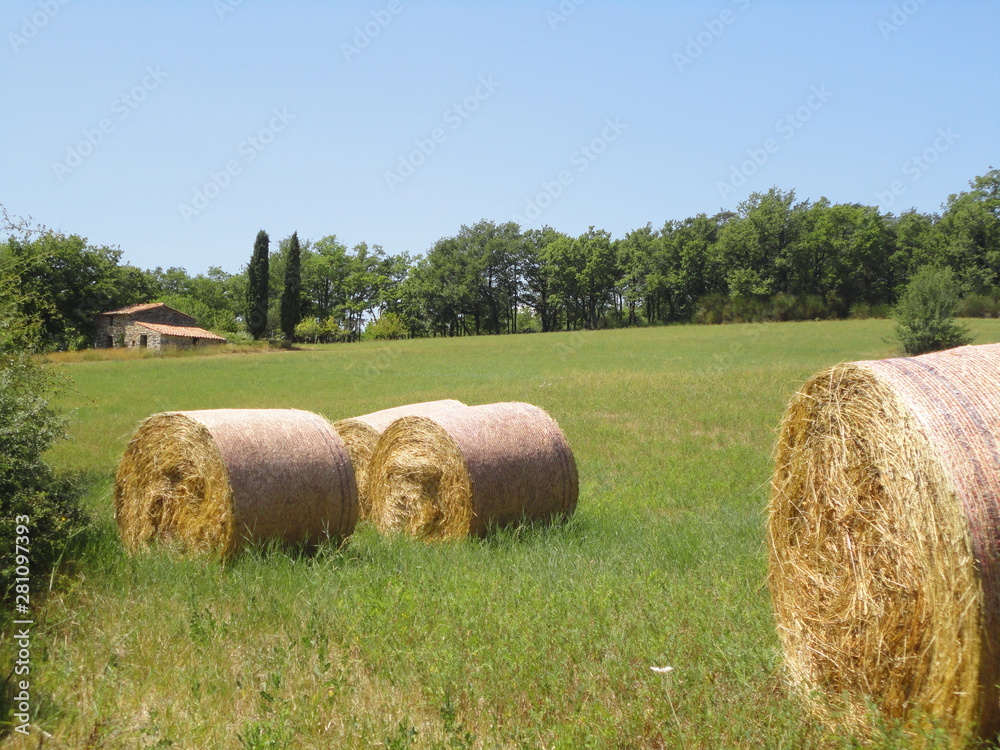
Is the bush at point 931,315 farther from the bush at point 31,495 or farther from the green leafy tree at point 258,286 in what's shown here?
the green leafy tree at point 258,286

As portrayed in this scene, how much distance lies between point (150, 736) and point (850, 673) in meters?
3.84

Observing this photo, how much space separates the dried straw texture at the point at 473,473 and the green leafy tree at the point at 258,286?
A: 6951 centimetres

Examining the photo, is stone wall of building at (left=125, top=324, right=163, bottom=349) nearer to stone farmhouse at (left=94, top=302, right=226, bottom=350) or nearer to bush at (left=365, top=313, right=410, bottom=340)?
stone farmhouse at (left=94, top=302, right=226, bottom=350)

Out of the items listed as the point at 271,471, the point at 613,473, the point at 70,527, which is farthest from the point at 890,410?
the point at 613,473

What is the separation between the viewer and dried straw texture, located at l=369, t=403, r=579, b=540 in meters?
8.35

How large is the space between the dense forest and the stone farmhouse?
1913 millimetres

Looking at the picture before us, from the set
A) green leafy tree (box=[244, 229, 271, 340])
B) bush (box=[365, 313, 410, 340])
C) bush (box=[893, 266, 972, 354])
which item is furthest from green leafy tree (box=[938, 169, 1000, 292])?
green leafy tree (box=[244, 229, 271, 340])

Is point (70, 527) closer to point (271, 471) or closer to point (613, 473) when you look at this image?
point (271, 471)

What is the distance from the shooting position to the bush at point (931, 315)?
3634cm

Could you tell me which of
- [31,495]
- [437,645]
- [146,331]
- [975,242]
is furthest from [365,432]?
[975,242]

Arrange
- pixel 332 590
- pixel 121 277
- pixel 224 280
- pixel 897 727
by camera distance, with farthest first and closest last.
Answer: pixel 224 280
pixel 121 277
pixel 332 590
pixel 897 727

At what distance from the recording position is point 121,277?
2766 inches

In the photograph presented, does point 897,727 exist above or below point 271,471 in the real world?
below

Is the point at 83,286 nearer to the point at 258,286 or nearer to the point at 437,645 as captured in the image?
the point at 258,286
